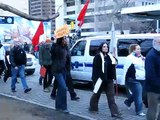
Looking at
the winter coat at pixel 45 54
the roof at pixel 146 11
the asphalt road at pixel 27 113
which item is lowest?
the asphalt road at pixel 27 113

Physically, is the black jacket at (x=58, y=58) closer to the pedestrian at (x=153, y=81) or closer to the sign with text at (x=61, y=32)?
the sign with text at (x=61, y=32)

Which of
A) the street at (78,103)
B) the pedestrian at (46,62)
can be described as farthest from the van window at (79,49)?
the street at (78,103)

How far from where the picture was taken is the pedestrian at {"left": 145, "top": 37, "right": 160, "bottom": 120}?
6754 mm

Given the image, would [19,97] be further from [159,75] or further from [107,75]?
[159,75]

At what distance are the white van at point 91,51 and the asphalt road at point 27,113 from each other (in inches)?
129

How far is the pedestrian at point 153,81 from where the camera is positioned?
22.2 ft

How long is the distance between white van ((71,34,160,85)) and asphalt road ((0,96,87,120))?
129 inches

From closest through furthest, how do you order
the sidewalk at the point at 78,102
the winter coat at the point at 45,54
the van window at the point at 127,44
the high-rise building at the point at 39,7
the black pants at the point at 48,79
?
the high-rise building at the point at 39,7
the sidewalk at the point at 78,102
the van window at the point at 127,44
the black pants at the point at 48,79
the winter coat at the point at 45,54

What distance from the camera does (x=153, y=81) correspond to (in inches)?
266

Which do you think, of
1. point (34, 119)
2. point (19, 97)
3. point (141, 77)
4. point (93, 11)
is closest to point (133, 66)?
point (141, 77)

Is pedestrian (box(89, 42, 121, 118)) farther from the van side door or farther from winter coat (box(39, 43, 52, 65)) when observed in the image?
the van side door

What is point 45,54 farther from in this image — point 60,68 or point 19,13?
point 19,13

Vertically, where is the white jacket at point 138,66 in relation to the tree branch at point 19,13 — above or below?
below

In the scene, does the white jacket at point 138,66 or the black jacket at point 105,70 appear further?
the white jacket at point 138,66
